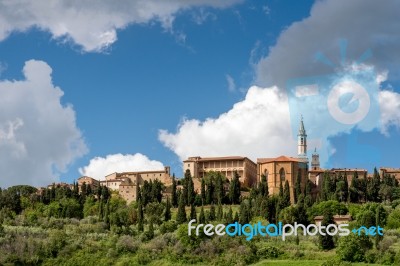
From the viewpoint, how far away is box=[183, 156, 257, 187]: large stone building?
81.4 metres

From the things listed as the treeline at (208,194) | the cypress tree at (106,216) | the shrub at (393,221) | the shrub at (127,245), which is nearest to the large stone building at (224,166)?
the treeline at (208,194)

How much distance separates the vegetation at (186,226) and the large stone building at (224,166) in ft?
24.9

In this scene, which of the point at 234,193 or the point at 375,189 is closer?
the point at 234,193

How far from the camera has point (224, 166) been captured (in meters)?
82.6

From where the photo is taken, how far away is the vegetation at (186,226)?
4334 centimetres

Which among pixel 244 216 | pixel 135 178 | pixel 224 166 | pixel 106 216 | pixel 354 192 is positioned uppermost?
pixel 224 166

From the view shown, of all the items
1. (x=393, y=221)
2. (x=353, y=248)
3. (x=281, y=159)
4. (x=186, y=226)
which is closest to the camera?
(x=353, y=248)

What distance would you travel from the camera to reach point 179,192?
66750mm

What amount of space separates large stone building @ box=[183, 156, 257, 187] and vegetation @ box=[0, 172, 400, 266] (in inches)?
299

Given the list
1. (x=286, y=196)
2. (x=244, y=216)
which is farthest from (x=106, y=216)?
(x=286, y=196)

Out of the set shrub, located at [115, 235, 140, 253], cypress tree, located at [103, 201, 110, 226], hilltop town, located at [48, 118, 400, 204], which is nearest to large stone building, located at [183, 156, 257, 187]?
hilltop town, located at [48, 118, 400, 204]

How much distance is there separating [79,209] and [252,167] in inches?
978

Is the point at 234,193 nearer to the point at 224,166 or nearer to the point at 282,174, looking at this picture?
the point at 282,174

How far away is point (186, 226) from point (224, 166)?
3486 centimetres
